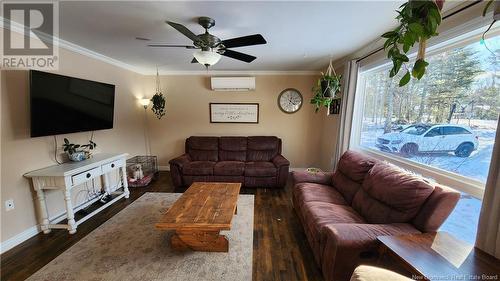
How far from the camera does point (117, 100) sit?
3.77 metres

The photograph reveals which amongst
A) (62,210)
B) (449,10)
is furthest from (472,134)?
(62,210)

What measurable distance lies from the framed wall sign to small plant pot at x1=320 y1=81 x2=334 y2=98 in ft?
6.50

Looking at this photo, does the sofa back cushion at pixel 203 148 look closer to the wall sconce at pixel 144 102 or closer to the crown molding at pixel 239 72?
the wall sconce at pixel 144 102

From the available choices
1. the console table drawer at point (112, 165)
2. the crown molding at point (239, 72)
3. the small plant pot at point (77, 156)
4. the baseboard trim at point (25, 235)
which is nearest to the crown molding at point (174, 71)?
the crown molding at point (239, 72)

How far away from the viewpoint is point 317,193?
8.20ft

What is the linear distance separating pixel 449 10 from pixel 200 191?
3.06 m

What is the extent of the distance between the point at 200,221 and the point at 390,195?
176 centimetres

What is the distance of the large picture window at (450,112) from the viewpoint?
1519mm

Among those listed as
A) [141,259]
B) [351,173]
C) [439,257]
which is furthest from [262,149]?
[439,257]

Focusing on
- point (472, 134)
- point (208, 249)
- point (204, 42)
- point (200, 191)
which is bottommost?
point (208, 249)

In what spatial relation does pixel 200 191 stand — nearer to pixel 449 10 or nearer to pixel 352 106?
pixel 352 106

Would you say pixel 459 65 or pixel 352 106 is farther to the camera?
pixel 352 106

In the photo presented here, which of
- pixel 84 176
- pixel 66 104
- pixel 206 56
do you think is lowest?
pixel 84 176

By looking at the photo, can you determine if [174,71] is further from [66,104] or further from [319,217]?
[319,217]
